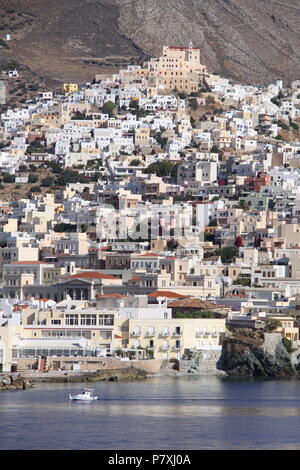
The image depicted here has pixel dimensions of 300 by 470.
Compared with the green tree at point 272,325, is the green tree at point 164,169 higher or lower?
higher

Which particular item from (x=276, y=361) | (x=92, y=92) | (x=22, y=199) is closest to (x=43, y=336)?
(x=276, y=361)

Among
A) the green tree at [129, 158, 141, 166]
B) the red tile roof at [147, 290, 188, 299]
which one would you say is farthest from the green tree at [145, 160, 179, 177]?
the red tile roof at [147, 290, 188, 299]

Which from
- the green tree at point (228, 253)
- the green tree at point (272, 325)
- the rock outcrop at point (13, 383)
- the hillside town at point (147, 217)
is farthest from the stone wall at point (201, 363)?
the green tree at point (228, 253)

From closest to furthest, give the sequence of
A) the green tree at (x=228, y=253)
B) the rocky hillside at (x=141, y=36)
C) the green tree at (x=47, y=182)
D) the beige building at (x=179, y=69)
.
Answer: the green tree at (x=228, y=253), the green tree at (x=47, y=182), the beige building at (x=179, y=69), the rocky hillside at (x=141, y=36)

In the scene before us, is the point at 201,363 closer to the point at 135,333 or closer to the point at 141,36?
the point at 135,333

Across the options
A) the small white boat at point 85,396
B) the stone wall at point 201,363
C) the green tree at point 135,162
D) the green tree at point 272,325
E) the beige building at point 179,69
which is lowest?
the small white boat at point 85,396

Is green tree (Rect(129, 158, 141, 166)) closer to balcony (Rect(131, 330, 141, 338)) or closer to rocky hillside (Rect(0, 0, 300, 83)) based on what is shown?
rocky hillside (Rect(0, 0, 300, 83))

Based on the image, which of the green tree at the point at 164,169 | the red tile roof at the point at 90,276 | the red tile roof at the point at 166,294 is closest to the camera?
the red tile roof at the point at 166,294

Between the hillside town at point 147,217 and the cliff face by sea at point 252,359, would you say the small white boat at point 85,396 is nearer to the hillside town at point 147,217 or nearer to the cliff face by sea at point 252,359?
the hillside town at point 147,217
